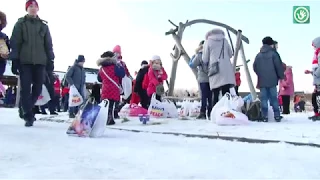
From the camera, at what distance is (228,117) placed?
5.43m

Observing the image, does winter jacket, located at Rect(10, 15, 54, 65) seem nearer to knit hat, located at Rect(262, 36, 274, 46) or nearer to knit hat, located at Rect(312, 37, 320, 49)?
knit hat, located at Rect(262, 36, 274, 46)

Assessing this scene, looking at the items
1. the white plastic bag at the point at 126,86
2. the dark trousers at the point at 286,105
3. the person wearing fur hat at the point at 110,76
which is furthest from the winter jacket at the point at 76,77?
the dark trousers at the point at 286,105

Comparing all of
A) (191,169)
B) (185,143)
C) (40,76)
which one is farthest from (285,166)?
(40,76)

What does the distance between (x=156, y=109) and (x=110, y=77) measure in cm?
167

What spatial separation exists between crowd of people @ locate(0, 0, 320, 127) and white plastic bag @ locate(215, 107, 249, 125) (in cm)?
86

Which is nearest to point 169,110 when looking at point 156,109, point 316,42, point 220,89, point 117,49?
point 156,109

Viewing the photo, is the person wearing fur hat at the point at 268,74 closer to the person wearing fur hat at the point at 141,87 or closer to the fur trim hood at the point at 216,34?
the fur trim hood at the point at 216,34

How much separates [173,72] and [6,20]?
15.3 feet

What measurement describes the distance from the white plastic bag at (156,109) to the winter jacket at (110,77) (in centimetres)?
147

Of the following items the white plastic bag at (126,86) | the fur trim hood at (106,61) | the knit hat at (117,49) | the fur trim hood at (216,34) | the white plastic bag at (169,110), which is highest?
the fur trim hood at (216,34)

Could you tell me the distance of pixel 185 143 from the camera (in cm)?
363

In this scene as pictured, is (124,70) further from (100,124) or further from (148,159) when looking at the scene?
(148,159)

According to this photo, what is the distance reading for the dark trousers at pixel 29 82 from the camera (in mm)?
5000

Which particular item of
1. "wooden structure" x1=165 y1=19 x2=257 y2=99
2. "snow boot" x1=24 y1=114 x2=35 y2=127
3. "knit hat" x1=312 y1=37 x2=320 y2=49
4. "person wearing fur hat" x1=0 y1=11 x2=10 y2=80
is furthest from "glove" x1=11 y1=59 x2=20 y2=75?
"knit hat" x1=312 y1=37 x2=320 y2=49
